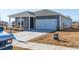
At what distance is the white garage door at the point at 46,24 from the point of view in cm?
1273

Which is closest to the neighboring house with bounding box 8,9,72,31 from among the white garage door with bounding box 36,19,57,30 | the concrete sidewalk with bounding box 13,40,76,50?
the white garage door with bounding box 36,19,57,30

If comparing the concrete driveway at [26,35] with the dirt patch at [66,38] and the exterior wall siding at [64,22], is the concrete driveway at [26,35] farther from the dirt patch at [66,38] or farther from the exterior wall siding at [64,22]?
the exterior wall siding at [64,22]

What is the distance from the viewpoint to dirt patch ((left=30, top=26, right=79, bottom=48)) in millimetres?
12648

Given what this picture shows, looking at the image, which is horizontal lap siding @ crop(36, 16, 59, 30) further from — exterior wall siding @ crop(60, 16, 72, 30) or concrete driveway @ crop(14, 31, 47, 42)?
concrete driveway @ crop(14, 31, 47, 42)

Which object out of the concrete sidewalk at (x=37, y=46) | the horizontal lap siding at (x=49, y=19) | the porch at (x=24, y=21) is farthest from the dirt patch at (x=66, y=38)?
the porch at (x=24, y=21)

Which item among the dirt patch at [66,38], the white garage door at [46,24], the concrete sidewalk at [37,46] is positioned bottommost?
the concrete sidewalk at [37,46]

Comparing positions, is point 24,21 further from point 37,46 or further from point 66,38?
point 66,38

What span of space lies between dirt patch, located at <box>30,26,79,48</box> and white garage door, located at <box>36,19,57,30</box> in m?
0.13

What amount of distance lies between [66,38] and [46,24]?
44 cm

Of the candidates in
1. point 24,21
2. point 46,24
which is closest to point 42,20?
point 46,24

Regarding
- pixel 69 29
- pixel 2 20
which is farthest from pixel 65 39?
pixel 2 20
